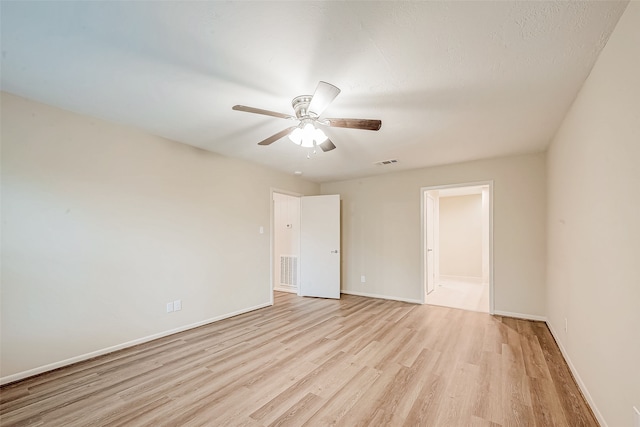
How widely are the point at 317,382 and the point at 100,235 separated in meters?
2.58

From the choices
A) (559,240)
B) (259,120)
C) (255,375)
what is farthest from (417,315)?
(259,120)

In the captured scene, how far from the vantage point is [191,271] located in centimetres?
355

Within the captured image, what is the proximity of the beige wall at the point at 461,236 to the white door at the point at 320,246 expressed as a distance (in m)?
4.03

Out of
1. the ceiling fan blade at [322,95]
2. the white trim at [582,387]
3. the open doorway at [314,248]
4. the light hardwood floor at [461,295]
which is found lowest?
the light hardwood floor at [461,295]

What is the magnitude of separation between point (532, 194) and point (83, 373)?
5.69 metres

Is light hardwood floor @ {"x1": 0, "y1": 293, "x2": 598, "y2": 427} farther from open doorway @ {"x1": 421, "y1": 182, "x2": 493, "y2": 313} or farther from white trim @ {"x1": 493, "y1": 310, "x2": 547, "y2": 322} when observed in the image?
open doorway @ {"x1": 421, "y1": 182, "x2": 493, "y2": 313}

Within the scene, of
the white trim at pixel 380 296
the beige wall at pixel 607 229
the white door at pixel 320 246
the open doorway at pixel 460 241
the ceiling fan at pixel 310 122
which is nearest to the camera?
the beige wall at pixel 607 229

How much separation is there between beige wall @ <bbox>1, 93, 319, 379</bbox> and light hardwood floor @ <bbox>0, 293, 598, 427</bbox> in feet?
1.16

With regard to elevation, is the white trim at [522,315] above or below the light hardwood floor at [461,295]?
above

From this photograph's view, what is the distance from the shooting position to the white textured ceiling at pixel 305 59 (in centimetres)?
143

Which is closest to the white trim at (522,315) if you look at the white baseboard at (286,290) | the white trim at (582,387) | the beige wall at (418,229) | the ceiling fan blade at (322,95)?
the beige wall at (418,229)

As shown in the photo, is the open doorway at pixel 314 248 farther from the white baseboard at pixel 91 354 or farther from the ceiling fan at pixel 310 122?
the ceiling fan at pixel 310 122

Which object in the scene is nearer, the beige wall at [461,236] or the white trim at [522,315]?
the white trim at [522,315]

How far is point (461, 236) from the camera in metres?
7.50
